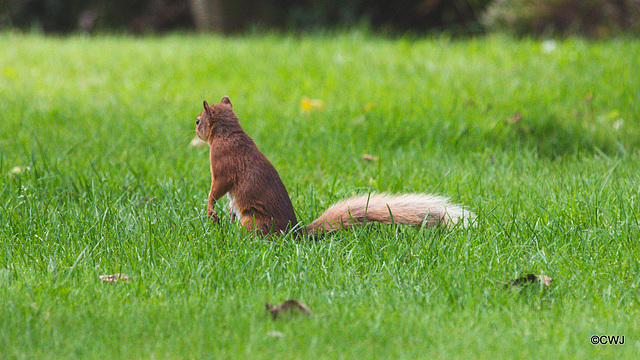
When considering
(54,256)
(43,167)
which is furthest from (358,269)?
(43,167)

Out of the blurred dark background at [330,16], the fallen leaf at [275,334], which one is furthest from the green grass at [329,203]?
the blurred dark background at [330,16]

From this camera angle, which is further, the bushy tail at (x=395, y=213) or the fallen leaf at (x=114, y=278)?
the bushy tail at (x=395, y=213)

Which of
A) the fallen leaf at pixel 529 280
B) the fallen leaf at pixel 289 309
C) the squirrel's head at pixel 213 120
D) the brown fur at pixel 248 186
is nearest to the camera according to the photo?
the fallen leaf at pixel 289 309

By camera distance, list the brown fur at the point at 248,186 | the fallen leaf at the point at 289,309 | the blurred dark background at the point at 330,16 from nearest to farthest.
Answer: the fallen leaf at the point at 289,309 → the brown fur at the point at 248,186 → the blurred dark background at the point at 330,16

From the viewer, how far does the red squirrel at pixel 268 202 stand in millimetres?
2721

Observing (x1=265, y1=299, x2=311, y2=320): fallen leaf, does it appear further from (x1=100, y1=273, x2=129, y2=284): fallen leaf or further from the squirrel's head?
the squirrel's head

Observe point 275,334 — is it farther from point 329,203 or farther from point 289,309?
point 329,203

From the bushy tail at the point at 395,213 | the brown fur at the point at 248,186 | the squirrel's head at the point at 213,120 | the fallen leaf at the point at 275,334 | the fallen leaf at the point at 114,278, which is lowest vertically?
the fallen leaf at the point at 114,278

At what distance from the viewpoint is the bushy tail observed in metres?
2.79

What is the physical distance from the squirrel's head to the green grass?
385 mm

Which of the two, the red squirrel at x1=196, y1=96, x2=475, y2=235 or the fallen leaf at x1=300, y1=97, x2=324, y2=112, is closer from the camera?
the red squirrel at x1=196, y1=96, x2=475, y2=235

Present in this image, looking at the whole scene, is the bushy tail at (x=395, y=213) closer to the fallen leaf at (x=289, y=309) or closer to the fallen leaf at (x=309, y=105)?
the fallen leaf at (x=289, y=309)

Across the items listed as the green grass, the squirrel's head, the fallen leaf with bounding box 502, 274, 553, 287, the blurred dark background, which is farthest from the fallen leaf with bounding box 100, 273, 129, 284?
the blurred dark background

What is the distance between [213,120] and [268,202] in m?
0.51
